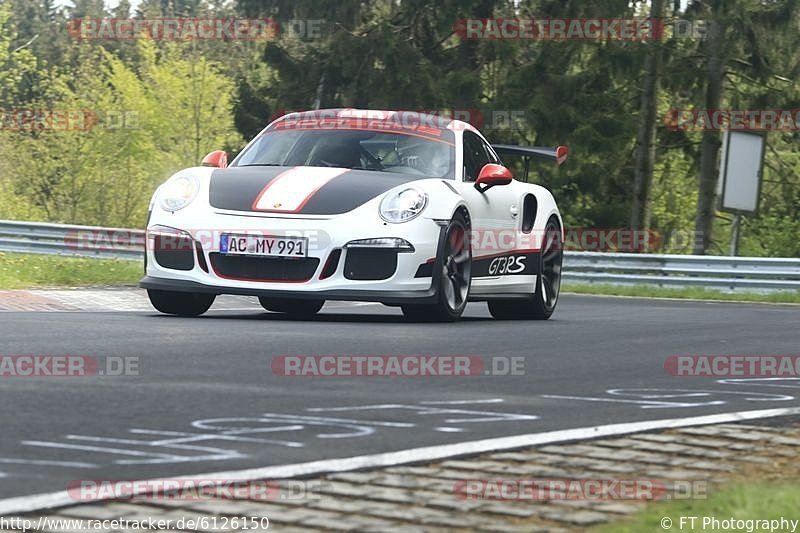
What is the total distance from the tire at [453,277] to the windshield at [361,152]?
0.68m

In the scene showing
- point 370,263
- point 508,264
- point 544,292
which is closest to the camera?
point 370,263

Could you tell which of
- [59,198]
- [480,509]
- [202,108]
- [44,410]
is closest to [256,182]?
[44,410]

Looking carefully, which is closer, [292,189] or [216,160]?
[292,189]

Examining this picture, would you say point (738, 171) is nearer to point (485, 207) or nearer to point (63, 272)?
point (63, 272)

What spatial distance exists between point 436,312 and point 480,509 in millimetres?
7154

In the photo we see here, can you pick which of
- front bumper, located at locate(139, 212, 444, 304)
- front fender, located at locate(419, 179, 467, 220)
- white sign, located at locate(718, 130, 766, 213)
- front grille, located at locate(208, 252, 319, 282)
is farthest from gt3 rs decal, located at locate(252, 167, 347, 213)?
white sign, located at locate(718, 130, 766, 213)

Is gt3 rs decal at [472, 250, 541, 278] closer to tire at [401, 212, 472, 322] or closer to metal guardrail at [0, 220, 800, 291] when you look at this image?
tire at [401, 212, 472, 322]

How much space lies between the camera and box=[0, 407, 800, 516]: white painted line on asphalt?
4492mm

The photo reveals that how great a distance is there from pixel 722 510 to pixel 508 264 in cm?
839

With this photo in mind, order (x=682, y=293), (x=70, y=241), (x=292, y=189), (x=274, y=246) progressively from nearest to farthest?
(x=274, y=246) < (x=292, y=189) < (x=682, y=293) < (x=70, y=241)

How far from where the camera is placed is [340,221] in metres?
11.0

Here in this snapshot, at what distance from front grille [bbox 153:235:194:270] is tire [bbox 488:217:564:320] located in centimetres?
329

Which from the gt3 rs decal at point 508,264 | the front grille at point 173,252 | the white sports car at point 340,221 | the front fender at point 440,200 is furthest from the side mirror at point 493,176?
the front grille at point 173,252

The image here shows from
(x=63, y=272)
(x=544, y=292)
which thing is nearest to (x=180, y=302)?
(x=544, y=292)
